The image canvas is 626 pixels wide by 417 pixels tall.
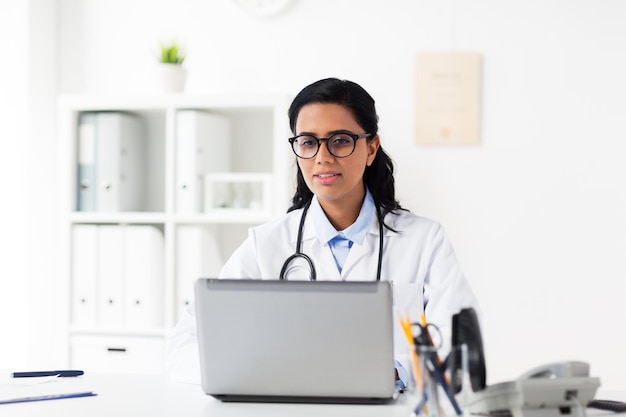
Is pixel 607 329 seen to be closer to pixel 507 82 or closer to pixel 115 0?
pixel 507 82

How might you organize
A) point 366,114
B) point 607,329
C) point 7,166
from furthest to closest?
1. point 7,166
2. point 607,329
3. point 366,114

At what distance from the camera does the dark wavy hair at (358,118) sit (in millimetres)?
2154

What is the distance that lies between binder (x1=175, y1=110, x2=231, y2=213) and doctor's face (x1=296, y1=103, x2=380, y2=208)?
3.14 ft

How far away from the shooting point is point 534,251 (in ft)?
10.1

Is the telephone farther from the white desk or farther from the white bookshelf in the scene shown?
the white bookshelf

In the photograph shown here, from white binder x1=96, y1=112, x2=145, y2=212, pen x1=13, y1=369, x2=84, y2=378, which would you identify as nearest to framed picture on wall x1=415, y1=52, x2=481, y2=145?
white binder x1=96, y1=112, x2=145, y2=212

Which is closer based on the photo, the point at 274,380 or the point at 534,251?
the point at 274,380

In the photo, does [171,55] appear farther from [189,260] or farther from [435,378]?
[435,378]

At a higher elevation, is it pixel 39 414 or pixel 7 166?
pixel 7 166

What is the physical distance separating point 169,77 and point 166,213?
1.64 ft

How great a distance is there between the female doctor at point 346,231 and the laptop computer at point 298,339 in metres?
0.54

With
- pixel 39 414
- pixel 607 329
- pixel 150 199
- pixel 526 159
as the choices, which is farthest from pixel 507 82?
pixel 39 414

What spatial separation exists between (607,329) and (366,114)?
1.41 m

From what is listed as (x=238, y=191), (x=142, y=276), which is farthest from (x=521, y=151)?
(x=142, y=276)
